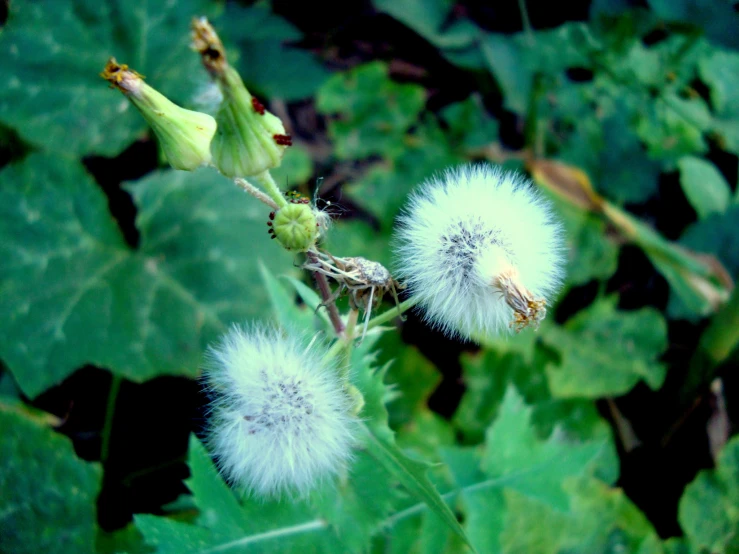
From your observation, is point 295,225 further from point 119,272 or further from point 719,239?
point 719,239

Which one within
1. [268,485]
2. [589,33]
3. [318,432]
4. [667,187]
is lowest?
[667,187]

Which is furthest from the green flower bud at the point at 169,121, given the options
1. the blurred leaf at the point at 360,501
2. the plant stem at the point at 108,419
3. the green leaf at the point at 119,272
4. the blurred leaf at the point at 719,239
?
the blurred leaf at the point at 719,239

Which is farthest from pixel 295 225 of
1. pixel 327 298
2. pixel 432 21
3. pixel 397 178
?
pixel 432 21

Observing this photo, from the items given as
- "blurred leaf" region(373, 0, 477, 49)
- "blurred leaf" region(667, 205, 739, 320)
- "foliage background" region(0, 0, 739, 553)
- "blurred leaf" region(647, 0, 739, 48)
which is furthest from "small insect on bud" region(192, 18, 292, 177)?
"blurred leaf" region(667, 205, 739, 320)

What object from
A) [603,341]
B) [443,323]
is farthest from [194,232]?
[603,341]

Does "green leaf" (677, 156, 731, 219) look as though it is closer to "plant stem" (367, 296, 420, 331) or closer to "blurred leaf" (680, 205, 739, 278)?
"blurred leaf" (680, 205, 739, 278)

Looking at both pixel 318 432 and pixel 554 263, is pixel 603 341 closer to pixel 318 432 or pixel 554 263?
pixel 554 263
